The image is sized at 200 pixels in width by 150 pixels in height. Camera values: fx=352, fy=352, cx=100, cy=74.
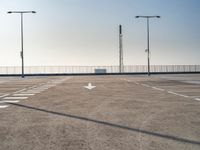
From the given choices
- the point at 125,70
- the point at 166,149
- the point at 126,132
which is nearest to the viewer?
the point at 166,149

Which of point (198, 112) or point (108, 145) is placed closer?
point (108, 145)

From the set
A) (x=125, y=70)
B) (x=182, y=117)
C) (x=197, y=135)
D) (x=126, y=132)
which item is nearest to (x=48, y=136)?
(x=126, y=132)

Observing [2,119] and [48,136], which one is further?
[2,119]

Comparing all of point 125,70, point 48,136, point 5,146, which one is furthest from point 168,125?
point 125,70

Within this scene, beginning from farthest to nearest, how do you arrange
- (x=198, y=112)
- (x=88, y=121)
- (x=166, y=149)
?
(x=198, y=112)
(x=88, y=121)
(x=166, y=149)

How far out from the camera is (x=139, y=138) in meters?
6.96

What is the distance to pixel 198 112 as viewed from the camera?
34.6ft

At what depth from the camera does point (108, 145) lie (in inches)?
251

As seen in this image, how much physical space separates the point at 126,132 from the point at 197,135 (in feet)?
4.83

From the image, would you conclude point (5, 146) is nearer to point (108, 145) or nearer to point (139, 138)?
point (108, 145)

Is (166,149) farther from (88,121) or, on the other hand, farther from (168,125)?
(88,121)

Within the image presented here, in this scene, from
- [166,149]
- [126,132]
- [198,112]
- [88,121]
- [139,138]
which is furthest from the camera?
[198,112]

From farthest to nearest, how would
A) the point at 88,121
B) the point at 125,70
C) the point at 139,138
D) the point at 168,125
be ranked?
the point at 125,70 → the point at 88,121 → the point at 168,125 → the point at 139,138

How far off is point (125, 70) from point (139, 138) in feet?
216
